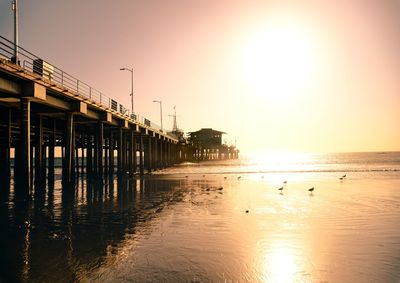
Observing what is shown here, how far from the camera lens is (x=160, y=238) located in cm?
1039

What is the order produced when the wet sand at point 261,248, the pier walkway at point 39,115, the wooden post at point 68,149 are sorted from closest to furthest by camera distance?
the wet sand at point 261,248
the pier walkway at point 39,115
the wooden post at point 68,149

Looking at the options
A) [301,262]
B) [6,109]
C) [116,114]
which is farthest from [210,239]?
[116,114]

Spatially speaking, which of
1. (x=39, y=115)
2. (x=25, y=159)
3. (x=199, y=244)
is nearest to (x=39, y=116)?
(x=39, y=115)

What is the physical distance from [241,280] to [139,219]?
7705 mm

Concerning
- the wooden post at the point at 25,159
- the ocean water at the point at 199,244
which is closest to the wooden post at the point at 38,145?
the wooden post at the point at 25,159

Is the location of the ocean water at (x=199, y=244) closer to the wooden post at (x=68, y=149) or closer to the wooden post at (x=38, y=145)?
the wooden post at (x=68, y=149)

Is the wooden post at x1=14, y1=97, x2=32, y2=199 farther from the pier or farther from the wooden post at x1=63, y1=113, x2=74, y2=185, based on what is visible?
the wooden post at x1=63, y1=113, x2=74, y2=185

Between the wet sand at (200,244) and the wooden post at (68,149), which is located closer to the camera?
the wet sand at (200,244)

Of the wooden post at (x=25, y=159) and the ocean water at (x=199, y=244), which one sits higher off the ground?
the wooden post at (x=25, y=159)

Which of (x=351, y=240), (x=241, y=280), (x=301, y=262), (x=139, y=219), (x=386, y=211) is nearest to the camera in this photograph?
(x=241, y=280)

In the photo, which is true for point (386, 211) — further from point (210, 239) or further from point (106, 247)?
point (106, 247)

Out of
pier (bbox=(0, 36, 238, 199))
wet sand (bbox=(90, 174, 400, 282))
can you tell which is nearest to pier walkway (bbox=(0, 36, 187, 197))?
pier (bbox=(0, 36, 238, 199))

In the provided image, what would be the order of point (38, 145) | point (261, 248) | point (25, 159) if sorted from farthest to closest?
1. point (38, 145)
2. point (25, 159)
3. point (261, 248)

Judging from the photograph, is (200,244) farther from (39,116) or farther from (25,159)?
(39,116)
